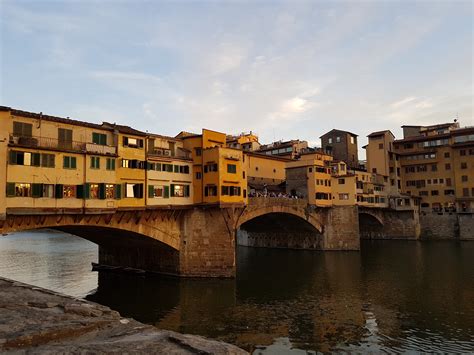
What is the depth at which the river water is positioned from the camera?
84.5 feet

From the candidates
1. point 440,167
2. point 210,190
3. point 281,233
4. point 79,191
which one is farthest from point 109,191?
point 440,167

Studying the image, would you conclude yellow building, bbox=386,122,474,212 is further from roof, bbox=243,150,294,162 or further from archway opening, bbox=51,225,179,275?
archway opening, bbox=51,225,179,275

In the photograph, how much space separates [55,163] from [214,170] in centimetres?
1812

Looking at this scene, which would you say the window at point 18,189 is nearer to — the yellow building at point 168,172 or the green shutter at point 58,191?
the green shutter at point 58,191

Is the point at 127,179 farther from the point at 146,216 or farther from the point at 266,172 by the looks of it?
the point at 266,172

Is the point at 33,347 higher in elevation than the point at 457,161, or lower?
lower

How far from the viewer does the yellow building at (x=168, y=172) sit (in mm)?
41875

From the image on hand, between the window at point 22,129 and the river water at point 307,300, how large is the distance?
17.2 metres

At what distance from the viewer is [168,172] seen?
43.7 m

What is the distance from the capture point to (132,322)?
1600cm

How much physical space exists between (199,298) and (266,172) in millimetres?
42590

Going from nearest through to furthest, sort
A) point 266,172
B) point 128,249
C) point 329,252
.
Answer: point 128,249, point 329,252, point 266,172

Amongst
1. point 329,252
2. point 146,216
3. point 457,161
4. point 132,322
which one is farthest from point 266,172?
point 132,322

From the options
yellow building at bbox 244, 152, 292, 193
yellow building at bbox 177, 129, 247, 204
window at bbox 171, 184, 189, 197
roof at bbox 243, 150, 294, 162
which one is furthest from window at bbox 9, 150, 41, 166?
roof at bbox 243, 150, 294, 162
